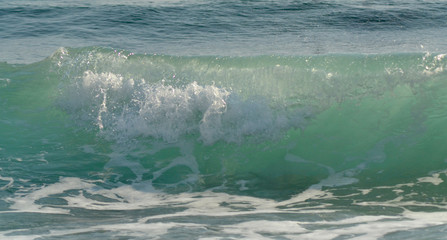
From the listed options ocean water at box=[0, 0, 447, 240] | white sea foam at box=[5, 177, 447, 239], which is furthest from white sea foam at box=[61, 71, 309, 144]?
white sea foam at box=[5, 177, 447, 239]

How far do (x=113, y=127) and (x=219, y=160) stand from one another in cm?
188

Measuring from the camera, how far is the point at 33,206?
5.38 m

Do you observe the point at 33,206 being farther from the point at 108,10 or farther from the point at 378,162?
the point at 108,10

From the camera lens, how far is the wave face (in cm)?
509

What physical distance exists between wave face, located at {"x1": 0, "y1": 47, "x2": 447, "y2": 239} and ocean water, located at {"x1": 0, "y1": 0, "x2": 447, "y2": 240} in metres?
0.02

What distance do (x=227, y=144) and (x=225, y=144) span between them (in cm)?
3

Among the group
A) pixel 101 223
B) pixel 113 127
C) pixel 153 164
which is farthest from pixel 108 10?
pixel 101 223

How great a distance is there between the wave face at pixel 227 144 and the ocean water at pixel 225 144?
0.08ft

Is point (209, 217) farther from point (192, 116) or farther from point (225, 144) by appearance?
point (192, 116)

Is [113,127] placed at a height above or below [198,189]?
above

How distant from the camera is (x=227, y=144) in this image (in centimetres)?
719

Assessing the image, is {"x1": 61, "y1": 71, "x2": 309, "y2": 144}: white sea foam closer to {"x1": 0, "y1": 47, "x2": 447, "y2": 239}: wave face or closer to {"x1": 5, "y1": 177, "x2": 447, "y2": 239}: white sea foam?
{"x1": 0, "y1": 47, "x2": 447, "y2": 239}: wave face

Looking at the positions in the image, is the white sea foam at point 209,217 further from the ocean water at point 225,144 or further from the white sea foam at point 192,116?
the white sea foam at point 192,116

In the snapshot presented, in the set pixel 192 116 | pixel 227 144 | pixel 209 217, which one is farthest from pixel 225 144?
pixel 209 217
